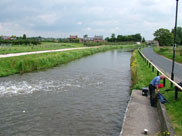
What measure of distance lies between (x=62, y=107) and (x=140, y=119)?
4.80 meters

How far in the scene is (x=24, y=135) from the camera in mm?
7906

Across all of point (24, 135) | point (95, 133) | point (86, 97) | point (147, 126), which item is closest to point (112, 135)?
point (95, 133)

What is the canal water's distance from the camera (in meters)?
8.40

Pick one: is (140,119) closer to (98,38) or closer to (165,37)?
(165,37)

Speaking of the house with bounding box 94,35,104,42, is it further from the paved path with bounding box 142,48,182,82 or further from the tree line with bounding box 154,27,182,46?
the paved path with bounding box 142,48,182,82

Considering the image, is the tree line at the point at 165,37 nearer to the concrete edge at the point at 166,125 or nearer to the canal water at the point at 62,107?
the canal water at the point at 62,107

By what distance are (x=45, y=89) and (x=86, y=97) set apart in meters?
3.47

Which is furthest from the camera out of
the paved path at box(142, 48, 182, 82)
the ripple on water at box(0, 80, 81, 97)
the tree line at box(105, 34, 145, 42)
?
the tree line at box(105, 34, 145, 42)

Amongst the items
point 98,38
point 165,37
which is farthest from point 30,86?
point 98,38

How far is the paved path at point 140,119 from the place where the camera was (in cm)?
689

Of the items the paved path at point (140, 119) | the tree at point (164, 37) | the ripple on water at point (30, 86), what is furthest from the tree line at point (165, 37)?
the paved path at point (140, 119)

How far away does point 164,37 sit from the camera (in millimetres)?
91562

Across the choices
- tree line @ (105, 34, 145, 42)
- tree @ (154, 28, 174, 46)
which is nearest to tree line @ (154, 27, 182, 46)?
tree @ (154, 28, 174, 46)

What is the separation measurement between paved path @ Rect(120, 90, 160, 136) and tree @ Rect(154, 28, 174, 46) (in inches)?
3387
